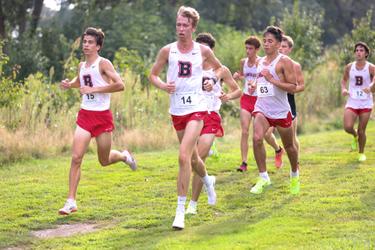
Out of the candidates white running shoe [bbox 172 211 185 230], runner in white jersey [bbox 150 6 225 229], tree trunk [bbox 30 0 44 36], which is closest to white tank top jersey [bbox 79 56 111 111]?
runner in white jersey [bbox 150 6 225 229]

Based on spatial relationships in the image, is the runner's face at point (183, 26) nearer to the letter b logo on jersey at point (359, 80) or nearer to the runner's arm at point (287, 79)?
the runner's arm at point (287, 79)

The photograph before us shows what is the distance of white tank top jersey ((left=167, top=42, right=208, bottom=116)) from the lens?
8484 millimetres

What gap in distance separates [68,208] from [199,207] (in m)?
1.57

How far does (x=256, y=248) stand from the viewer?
7355 mm

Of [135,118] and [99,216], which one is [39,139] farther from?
[99,216]

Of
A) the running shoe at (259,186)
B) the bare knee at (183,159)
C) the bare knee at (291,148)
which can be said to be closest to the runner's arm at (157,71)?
the bare knee at (183,159)

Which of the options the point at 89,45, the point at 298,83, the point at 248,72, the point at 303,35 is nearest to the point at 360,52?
the point at 248,72

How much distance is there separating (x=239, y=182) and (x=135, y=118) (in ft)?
20.1

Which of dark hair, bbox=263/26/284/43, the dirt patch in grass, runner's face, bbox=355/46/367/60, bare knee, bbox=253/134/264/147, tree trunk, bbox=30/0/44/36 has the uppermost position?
tree trunk, bbox=30/0/44/36

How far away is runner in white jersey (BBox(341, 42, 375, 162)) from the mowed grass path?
0.55 meters

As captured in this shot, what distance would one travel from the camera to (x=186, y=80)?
8.49 m

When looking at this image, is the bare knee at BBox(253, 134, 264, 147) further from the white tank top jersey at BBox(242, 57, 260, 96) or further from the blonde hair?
the white tank top jersey at BBox(242, 57, 260, 96)

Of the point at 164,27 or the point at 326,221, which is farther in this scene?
the point at 164,27

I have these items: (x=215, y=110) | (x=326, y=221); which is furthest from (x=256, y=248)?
(x=215, y=110)
